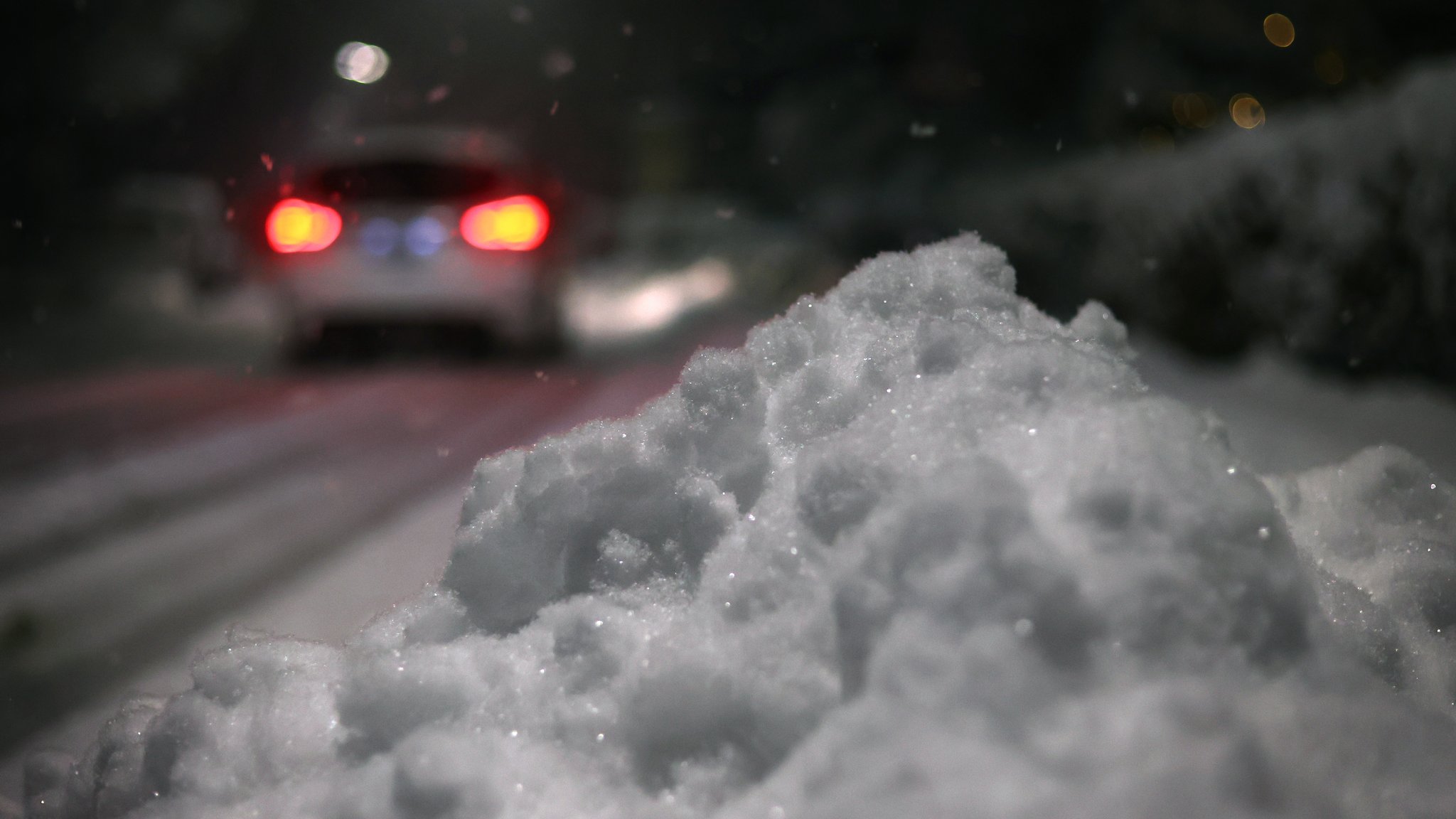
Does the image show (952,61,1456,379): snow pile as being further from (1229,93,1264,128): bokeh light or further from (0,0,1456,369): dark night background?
(1229,93,1264,128): bokeh light

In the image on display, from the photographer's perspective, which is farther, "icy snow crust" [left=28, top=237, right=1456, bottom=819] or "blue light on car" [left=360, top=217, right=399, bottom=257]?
"blue light on car" [left=360, top=217, right=399, bottom=257]

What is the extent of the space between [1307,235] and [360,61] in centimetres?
3106

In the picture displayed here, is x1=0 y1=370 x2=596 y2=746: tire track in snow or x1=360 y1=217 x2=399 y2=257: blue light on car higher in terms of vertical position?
x1=360 y1=217 x2=399 y2=257: blue light on car

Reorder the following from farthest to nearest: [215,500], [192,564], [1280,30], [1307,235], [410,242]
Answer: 1. [1280,30]
2. [410,242]
3. [1307,235]
4. [215,500]
5. [192,564]

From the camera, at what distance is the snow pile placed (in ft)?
14.8

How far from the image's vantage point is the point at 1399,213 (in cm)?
469

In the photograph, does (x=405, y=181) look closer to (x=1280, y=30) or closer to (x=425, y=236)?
(x=425, y=236)

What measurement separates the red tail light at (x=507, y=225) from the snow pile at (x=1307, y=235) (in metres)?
4.66

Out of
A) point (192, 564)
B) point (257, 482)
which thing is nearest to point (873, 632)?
point (192, 564)

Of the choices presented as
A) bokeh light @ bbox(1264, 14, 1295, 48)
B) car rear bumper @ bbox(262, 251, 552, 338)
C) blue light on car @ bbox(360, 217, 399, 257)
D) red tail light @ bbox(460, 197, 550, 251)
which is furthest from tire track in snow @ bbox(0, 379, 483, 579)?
bokeh light @ bbox(1264, 14, 1295, 48)

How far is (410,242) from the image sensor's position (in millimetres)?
7734

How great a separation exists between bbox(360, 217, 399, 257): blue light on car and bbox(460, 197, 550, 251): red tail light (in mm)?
527

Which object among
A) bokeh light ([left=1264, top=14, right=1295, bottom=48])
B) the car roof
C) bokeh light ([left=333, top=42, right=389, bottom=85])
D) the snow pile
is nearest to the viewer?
the snow pile

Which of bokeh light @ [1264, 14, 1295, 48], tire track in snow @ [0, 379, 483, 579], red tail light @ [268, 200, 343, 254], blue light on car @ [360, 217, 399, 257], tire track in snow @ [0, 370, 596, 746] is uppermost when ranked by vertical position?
red tail light @ [268, 200, 343, 254]
